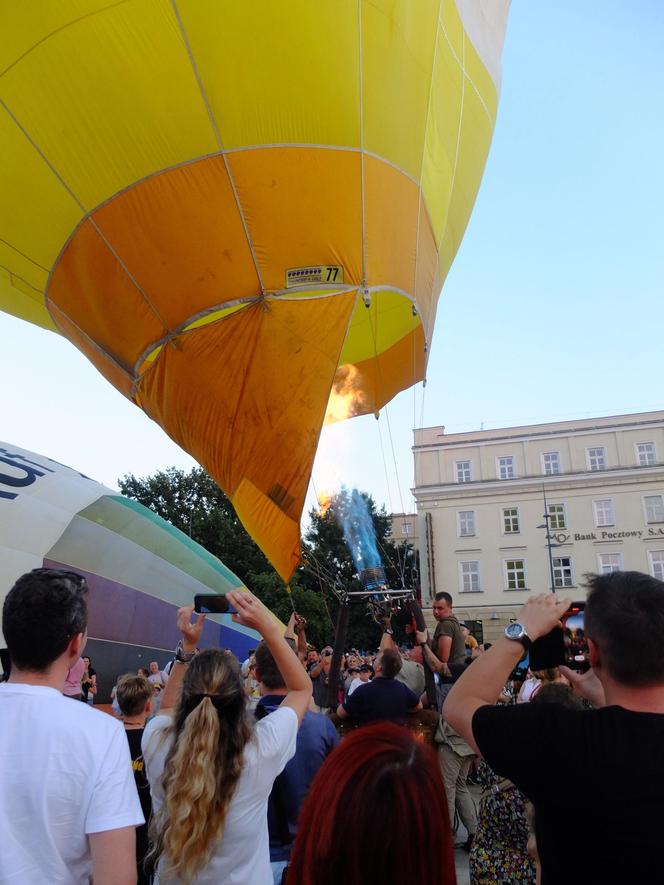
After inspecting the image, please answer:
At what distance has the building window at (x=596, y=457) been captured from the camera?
40.2m

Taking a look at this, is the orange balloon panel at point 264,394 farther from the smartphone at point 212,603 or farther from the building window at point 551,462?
the building window at point 551,462

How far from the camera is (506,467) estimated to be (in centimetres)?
4162

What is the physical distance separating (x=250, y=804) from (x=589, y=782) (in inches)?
45.8

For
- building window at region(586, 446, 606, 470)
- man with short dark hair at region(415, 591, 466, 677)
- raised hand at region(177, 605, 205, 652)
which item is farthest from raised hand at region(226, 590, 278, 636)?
building window at region(586, 446, 606, 470)

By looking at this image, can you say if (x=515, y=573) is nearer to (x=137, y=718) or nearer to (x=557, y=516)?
(x=557, y=516)

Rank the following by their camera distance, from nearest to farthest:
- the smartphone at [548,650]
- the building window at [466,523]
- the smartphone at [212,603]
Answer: the smartphone at [548,650], the smartphone at [212,603], the building window at [466,523]

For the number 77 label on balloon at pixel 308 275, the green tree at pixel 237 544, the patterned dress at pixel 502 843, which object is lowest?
the patterned dress at pixel 502 843

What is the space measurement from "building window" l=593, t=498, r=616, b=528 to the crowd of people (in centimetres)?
3857

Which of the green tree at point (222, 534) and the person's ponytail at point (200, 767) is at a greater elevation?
the green tree at point (222, 534)

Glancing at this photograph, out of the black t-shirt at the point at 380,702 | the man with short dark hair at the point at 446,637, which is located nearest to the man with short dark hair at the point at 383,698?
the black t-shirt at the point at 380,702

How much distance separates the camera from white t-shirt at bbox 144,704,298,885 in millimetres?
2193

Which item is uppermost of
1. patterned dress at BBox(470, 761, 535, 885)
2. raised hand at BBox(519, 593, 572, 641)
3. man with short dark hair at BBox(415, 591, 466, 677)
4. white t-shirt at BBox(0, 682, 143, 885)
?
man with short dark hair at BBox(415, 591, 466, 677)

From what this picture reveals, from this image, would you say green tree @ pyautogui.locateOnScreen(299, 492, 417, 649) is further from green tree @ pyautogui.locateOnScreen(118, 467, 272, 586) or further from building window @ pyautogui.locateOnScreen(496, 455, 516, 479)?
building window @ pyautogui.locateOnScreen(496, 455, 516, 479)

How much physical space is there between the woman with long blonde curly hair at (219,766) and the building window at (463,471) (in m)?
40.1
